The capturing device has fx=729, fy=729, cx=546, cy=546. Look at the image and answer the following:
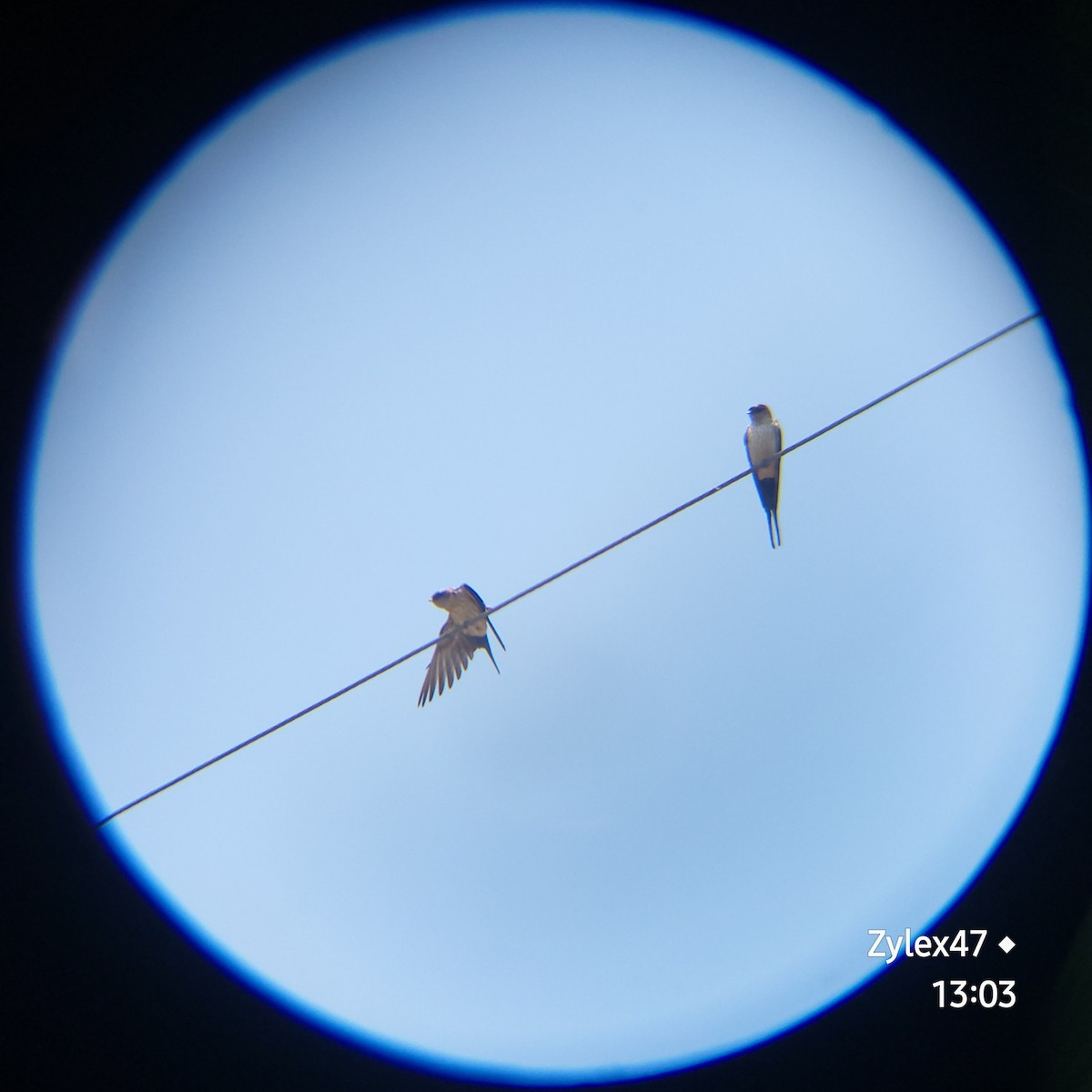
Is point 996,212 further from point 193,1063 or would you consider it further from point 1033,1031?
point 193,1063

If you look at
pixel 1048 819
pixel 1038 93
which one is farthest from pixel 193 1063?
pixel 1038 93

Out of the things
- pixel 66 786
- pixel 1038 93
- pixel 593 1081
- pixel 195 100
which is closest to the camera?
pixel 1038 93
